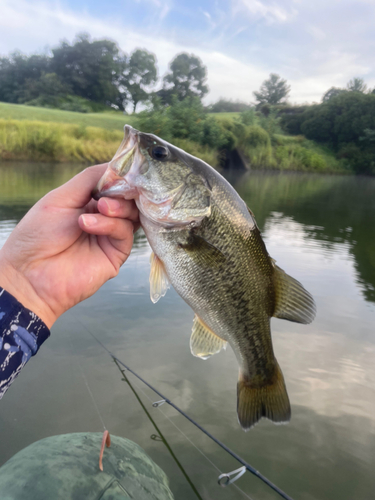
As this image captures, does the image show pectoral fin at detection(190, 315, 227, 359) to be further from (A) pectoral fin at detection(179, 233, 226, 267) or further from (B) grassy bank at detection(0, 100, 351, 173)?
(B) grassy bank at detection(0, 100, 351, 173)

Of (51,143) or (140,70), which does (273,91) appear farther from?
(51,143)

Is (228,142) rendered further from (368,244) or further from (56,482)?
(56,482)

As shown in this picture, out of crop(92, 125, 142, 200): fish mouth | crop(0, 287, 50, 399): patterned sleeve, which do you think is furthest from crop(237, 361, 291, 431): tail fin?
crop(92, 125, 142, 200): fish mouth

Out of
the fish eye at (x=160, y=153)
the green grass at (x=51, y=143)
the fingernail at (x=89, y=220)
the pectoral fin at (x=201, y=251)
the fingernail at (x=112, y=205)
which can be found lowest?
the pectoral fin at (x=201, y=251)

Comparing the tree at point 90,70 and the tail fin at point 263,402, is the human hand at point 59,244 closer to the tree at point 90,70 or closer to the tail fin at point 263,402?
the tail fin at point 263,402

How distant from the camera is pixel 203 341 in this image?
5.82ft

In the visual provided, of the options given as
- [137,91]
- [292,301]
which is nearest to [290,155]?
[137,91]

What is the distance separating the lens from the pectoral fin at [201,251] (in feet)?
5.16

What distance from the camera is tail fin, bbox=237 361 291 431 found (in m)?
1.61

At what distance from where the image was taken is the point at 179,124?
1153 inches

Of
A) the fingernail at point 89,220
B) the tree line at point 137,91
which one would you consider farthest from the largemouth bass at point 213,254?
the tree line at point 137,91

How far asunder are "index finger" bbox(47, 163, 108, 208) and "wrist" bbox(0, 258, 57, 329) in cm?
38

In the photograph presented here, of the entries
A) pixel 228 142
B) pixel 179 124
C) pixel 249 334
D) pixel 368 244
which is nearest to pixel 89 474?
pixel 249 334

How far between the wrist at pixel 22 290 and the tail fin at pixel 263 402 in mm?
→ 1049
